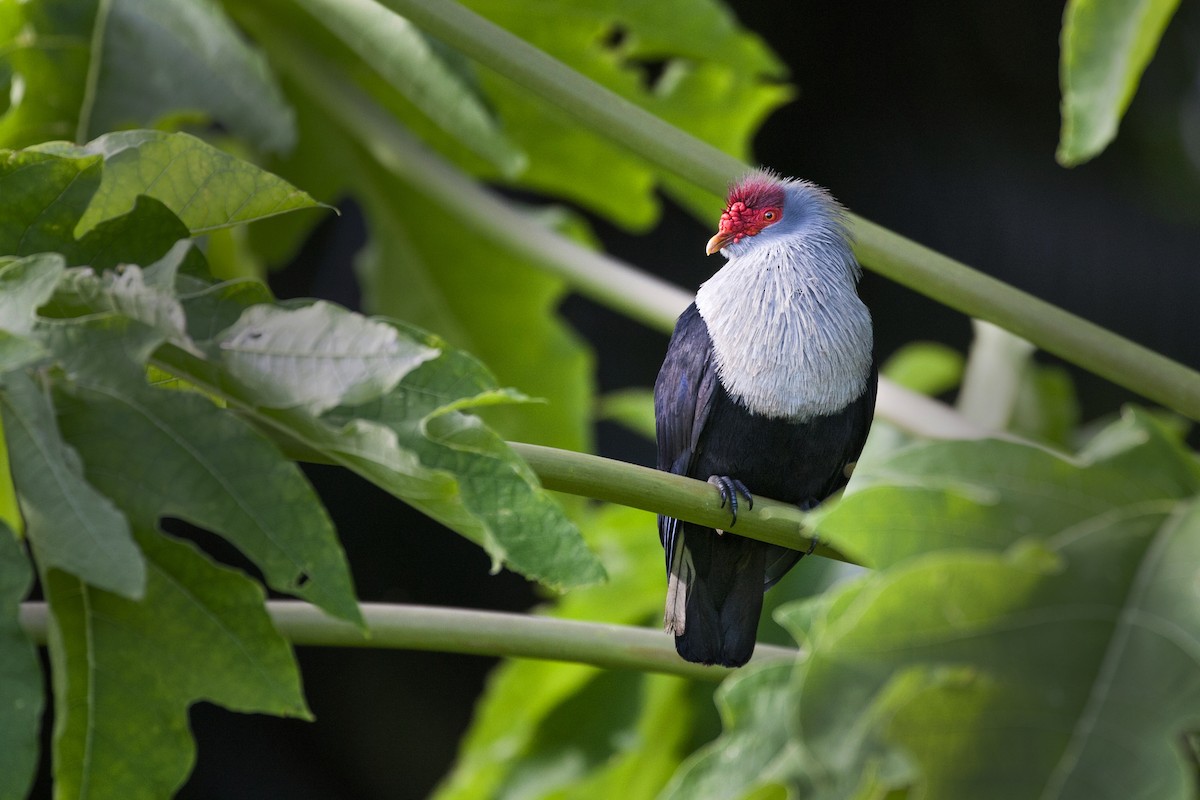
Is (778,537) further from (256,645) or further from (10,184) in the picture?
(10,184)

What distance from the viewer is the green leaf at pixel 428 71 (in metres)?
1.52

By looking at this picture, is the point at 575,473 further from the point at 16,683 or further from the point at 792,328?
the point at 16,683

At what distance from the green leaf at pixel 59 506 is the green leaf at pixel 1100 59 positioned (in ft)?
2.80

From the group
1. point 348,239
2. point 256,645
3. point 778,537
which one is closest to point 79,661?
point 256,645

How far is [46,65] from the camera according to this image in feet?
5.60

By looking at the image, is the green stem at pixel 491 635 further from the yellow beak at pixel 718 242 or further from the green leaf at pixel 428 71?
the green leaf at pixel 428 71

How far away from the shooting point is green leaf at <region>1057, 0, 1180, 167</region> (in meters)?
1.10

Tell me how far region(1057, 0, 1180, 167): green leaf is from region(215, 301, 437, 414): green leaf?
26.1 inches

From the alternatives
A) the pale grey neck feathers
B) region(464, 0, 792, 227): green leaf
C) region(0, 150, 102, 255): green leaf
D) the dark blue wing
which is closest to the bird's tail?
the dark blue wing

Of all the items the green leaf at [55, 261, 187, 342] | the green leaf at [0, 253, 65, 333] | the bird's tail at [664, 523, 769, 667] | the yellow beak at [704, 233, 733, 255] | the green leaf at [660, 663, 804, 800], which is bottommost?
the green leaf at [660, 663, 804, 800]

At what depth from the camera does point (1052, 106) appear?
314cm

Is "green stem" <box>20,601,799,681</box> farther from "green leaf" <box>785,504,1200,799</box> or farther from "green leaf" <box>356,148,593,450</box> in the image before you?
"green leaf" <box>356,148,593,450</box>

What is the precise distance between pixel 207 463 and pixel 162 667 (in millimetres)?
186

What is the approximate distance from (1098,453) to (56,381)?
0.71m
